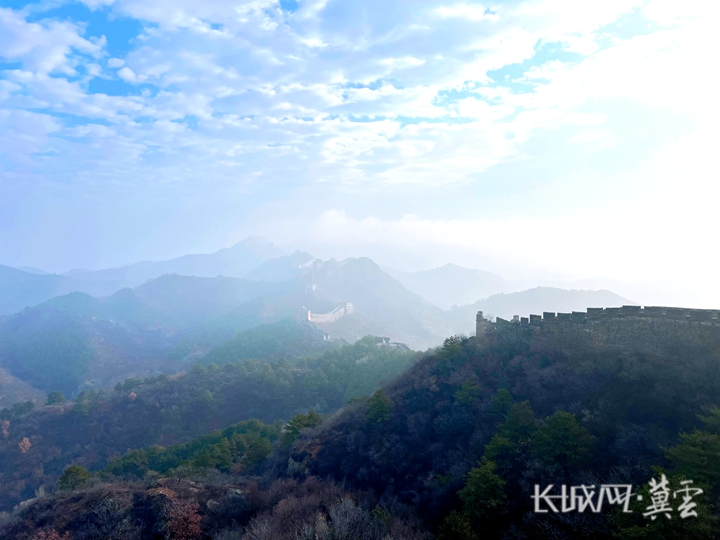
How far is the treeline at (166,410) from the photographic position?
196 ft

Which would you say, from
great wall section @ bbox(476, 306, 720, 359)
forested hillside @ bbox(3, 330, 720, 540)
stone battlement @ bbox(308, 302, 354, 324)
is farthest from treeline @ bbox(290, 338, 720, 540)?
stone battlement @ bbox(308, 302, 354, 324)

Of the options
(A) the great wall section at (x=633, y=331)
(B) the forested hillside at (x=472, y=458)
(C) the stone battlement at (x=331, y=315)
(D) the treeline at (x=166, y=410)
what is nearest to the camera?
(B) the forested hillside at (x=472, y=458)

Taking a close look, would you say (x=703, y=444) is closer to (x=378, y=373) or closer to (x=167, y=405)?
(x=378, y=373)

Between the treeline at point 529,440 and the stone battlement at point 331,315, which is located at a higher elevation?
the treeline at point 529,440

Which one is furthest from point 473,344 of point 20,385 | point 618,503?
point 20,385

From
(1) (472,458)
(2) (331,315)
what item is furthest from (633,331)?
(2) (331,315)

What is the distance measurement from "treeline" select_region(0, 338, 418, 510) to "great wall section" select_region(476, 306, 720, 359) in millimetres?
32261

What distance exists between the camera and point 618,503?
1327cm

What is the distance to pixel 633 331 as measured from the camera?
22281mm

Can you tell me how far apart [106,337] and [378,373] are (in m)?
128

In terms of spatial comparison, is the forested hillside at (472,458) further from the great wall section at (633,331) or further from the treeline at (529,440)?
the great wall section at (633,331)

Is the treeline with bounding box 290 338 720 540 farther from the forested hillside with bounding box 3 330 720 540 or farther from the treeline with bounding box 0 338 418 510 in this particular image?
the treeline with bounding box 0 338 418 510

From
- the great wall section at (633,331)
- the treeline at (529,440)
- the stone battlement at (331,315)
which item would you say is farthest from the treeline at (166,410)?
the stone battlement at (331,315)

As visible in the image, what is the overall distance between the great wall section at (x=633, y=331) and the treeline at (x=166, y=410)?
1270 inches
